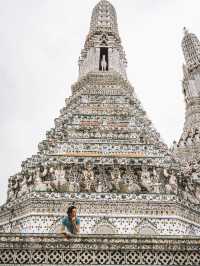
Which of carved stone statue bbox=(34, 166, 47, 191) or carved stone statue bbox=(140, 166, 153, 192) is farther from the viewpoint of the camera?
carved stone statue bbox=(140, 166, 153, 192)

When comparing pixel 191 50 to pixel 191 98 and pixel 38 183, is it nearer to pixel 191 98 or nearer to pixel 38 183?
pixel 191 98

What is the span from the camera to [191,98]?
119 ft

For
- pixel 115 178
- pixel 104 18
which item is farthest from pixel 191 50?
pixel 115 178

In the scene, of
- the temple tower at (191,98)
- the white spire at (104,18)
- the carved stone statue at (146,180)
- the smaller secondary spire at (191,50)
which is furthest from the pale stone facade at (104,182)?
the smaller secondary spire at (191,50)

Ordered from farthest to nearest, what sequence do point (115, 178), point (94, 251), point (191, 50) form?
point (191, 50), point (115, 178), point (94, 251)

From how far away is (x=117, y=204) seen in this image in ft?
52.3

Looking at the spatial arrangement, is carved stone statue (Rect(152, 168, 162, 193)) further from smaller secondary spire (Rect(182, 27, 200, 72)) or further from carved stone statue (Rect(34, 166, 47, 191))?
smaller secondary spire (Rect(182, 27, 200, 72))

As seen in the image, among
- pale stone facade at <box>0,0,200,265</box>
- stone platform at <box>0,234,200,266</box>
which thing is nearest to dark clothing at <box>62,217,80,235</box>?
stone platform at <box>0,234,200,266</box>

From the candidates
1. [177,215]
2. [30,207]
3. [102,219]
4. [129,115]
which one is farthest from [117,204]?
[129,115]

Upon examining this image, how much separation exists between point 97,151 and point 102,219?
4068 mm

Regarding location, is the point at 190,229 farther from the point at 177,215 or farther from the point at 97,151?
the point at 97,151

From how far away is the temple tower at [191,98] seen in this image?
1214 inches

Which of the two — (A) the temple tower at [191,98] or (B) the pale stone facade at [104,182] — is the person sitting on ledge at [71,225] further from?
(A) the temple tower at [191,98]

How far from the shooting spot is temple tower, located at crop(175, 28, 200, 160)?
30.8 meters
